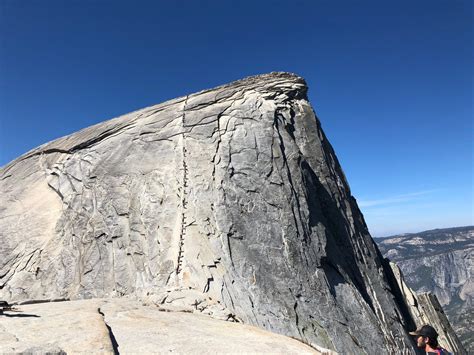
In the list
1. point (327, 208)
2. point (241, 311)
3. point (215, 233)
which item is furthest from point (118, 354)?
point (327, 208)

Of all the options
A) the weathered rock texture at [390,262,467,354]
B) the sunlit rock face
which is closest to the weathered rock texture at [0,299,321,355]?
the sunlit rock face

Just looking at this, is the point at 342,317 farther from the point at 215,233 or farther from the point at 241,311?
the point at 215,233

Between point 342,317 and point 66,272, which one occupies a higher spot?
point 66,272

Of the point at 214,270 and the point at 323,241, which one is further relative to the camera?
the point at 323,241

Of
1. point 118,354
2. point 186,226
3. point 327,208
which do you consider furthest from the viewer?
point 327,208

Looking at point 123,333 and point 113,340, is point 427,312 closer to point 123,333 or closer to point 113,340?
point 123,333

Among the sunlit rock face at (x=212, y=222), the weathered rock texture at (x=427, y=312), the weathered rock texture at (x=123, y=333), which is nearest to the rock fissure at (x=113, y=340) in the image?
the weathered rock texture at (x=123, y=333)

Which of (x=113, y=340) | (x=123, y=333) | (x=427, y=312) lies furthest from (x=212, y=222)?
(x=427, y=312)

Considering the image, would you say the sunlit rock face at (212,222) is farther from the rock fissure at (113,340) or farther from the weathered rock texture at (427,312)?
the weathered rock texture at (427,312)
